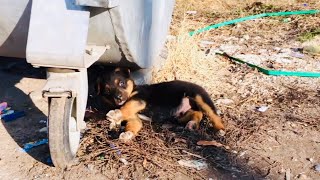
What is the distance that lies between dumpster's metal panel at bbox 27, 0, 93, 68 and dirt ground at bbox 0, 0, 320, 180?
85 centimetres

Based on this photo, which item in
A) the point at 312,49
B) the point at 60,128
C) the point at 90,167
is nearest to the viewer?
the point at 60,128

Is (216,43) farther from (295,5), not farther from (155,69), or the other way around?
(295,5)

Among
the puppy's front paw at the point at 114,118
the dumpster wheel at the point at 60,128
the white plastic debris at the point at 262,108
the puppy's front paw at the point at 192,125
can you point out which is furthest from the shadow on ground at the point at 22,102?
A: the white plastic debris at the point at 262,108

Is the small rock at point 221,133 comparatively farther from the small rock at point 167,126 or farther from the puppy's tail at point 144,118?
the puppy's tail at point 144,118

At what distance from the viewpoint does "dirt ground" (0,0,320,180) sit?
11.6 ft

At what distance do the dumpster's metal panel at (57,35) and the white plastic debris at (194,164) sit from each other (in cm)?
101

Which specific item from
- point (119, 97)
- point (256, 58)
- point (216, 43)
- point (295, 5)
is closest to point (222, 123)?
point (119, 97)

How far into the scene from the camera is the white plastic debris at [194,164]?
353 centimetres

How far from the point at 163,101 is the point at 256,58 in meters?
1.68

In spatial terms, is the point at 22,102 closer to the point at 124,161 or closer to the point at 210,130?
the point at 124,161

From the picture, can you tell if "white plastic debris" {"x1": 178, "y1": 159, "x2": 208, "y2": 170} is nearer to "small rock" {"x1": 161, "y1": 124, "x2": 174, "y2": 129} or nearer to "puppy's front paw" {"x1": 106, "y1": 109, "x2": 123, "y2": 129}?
"small rock" {"x1": 161, "y1": 124, "x2": 174, "y2": 129}

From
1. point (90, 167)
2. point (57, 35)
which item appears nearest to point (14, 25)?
point (57, 35)

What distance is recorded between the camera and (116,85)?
4.23 meters

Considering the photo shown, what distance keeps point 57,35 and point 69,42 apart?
0.26 feet
